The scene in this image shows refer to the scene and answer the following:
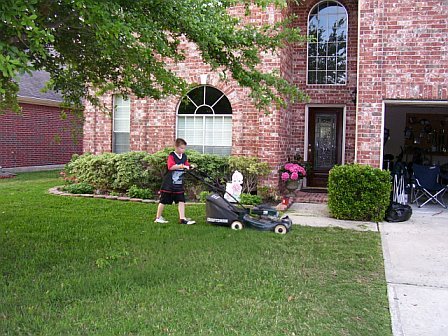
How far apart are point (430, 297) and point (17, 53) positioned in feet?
15.0

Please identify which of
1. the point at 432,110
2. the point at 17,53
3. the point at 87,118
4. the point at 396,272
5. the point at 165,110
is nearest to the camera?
the point at 17,53

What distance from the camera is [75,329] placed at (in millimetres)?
3770

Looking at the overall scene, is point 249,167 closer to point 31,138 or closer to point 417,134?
point 417,134

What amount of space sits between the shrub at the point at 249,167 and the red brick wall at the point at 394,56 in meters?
2.26

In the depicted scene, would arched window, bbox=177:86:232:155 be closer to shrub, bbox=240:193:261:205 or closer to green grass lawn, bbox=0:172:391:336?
shrub, bbox=240:193:261:205

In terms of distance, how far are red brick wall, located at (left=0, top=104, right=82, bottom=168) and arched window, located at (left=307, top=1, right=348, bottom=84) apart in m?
10.3

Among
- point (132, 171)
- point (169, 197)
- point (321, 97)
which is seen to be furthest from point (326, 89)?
point (169, 197)

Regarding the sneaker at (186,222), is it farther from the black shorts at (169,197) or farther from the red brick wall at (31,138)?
the red brick wall at (31,138)

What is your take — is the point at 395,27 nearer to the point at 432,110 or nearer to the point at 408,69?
the point at 408,69

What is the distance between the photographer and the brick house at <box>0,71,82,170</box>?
60.8ft

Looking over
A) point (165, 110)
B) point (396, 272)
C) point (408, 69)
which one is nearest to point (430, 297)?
point (396, 272)

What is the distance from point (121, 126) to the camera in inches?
515

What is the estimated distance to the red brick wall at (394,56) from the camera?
9391 millimetres

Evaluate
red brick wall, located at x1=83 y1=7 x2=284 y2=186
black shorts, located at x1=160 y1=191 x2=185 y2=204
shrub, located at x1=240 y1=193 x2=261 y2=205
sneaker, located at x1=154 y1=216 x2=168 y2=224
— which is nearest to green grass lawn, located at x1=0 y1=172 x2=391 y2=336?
sneaker, located at x1=154 y1=216 x2=168 y2=224
